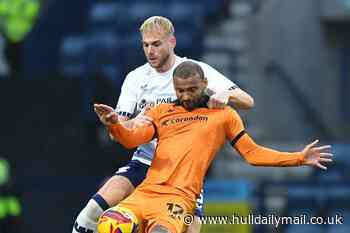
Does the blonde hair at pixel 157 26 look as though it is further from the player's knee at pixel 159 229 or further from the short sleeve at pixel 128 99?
the player's knee at pixel 159 229

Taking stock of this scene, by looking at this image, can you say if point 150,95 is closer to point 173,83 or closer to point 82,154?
point 173,83

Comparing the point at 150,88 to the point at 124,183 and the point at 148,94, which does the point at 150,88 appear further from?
the point at 124,183

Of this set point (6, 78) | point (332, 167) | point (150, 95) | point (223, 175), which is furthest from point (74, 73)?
point (150, 95)

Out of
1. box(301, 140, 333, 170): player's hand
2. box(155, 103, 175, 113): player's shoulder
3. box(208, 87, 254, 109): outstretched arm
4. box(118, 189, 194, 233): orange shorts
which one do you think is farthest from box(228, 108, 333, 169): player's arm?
box(118, 189, 194, 233): orange shorts

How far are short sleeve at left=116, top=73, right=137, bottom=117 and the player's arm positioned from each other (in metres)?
0.86

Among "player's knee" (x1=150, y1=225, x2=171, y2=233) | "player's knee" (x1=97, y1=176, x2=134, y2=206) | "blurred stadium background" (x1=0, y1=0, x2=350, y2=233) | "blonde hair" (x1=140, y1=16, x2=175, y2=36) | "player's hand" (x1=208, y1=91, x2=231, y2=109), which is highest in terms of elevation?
"blurred stadium background" (x1=0, y1=0, x2=350, y2=233)

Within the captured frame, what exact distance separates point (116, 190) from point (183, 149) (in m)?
0.80

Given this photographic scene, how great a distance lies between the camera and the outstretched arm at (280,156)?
9.13 meters

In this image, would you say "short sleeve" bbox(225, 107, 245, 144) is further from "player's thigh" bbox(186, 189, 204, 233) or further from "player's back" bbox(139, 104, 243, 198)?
"player's thigh" bbox(186, 189, 204, 233)

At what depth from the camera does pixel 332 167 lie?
16375mm

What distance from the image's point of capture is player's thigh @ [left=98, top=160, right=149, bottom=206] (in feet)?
31.8

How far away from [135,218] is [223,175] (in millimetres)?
8288

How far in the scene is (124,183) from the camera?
9789mm

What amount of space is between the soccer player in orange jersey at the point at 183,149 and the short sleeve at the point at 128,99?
0.43 m
